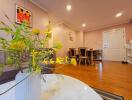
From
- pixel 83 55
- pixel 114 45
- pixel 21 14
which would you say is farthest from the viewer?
pixel 114 45

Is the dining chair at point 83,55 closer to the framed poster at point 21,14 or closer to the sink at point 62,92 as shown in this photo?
the framed poster at point 21,14

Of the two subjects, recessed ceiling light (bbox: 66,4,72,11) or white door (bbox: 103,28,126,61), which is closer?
recessed ceiling light (bbox: 66,4,72,11)

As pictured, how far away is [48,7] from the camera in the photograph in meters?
4.59

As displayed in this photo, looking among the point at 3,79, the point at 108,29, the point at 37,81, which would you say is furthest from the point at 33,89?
the point at 108,29

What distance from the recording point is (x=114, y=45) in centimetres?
746

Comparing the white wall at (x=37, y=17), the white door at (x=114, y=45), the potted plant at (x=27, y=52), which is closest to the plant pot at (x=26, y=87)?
the potted plant at (x=27, y=52)

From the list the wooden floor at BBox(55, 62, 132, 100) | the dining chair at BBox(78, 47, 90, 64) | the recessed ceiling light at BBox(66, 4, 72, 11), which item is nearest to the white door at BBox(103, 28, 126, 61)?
the dining chair at BBox(78, 47, 90, 64)

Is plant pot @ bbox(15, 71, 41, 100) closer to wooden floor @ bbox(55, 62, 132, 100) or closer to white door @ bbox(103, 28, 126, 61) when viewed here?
wooden floor @ bbox(55, 62, 132, 100)

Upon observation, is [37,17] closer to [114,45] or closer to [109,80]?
[109,80]

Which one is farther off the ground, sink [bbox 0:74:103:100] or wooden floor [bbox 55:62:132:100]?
sink [bbox 0:74:103:100]

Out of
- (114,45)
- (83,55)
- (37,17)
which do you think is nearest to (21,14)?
(37,17)

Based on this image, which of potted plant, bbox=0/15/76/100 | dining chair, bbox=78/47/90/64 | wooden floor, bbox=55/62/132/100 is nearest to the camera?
potted plant, bbox=0/15/76/100

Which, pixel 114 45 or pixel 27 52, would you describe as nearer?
pixel 27 52

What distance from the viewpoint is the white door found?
7078 mm
